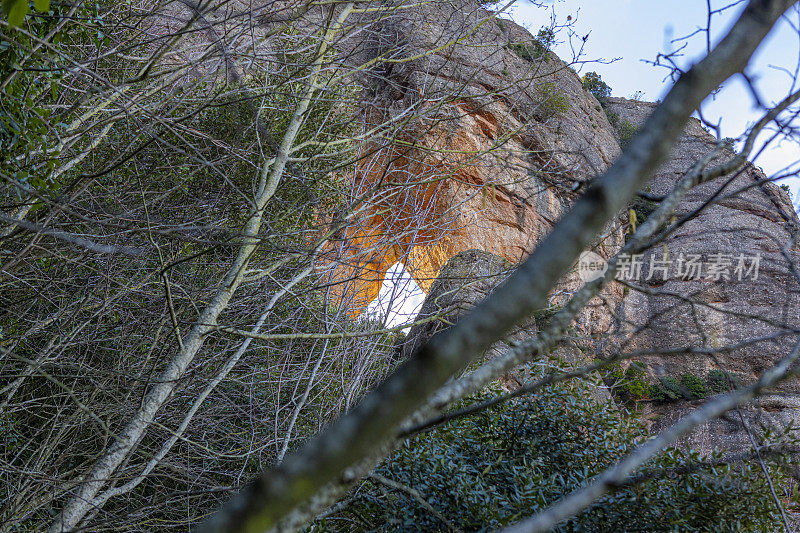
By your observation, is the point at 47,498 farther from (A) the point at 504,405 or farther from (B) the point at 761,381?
(B) the point at 761,381

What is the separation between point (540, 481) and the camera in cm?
346

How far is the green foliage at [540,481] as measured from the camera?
10.5ft

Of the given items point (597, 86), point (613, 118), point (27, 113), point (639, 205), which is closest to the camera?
point (27, 113)

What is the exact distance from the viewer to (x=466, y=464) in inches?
149

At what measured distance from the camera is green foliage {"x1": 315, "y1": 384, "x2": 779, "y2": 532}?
320cm

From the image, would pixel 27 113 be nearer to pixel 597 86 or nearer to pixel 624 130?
pixel 624 130

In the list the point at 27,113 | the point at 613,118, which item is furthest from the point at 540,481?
the point at 613,118

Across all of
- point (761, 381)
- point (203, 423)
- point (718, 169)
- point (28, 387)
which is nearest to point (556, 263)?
point (761, 381)

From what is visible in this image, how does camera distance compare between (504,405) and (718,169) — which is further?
(504,405)

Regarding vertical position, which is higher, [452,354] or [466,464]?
[452,354]

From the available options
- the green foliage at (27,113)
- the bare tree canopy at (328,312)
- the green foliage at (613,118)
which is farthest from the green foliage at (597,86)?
the green foliage at (27,113)

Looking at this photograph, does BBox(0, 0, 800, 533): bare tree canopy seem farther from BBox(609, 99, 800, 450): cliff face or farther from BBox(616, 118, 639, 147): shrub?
BBox(616, 118, 639, 147): shrub

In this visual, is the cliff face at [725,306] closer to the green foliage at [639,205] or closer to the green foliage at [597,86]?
the green foliage at [639,205]

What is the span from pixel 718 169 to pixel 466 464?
290 cm
